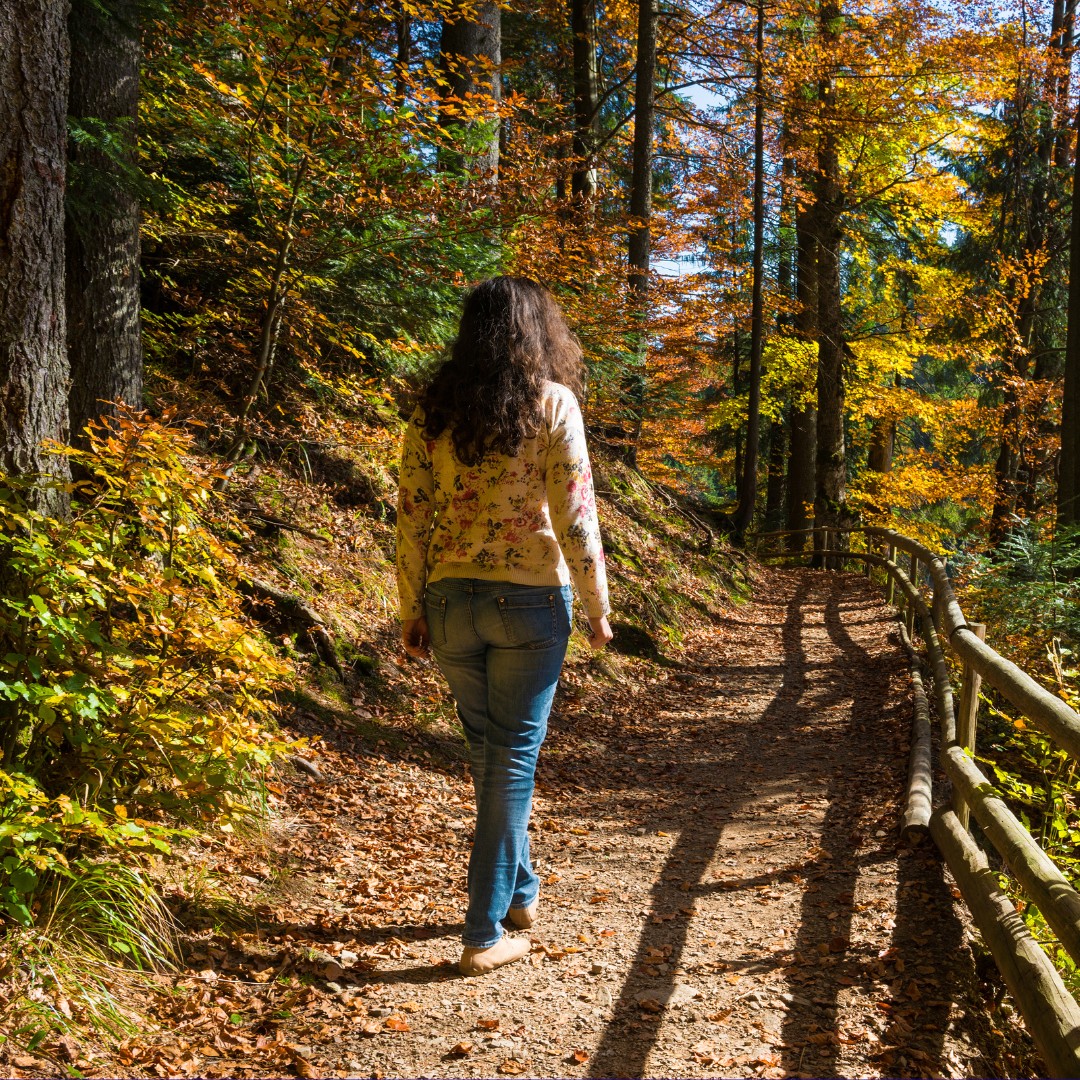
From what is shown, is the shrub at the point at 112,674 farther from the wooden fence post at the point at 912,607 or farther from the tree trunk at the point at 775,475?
the tree trunk at the point at 775,475

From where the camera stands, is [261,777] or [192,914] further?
[261,777]

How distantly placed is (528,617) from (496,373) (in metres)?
0.82

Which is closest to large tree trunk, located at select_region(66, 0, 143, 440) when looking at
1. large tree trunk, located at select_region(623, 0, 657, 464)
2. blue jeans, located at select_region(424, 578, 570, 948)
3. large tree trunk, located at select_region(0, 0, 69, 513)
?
large tree trunk, located at select_region(0, 0, 69, 513)

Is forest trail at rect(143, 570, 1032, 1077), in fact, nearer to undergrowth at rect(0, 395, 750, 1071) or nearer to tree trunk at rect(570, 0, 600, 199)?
undergrowth at rect(0, 395, 750, 1071)

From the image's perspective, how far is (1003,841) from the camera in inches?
122

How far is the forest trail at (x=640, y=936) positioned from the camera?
2818mm

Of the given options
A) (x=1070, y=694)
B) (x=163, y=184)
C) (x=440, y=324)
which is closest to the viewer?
(x=1070, y=694)

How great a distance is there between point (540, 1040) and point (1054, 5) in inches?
703

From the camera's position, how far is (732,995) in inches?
125

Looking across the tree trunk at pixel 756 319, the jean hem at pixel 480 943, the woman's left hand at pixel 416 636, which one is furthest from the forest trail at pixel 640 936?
the tree trunk at pixel 756 319

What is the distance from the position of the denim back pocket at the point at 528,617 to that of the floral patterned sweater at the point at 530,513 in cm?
5

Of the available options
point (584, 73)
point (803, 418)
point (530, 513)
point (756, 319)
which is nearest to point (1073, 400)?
point (530, 513)

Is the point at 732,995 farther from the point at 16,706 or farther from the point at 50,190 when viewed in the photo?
the point at 50,190

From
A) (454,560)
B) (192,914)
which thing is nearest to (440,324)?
(454,560)
